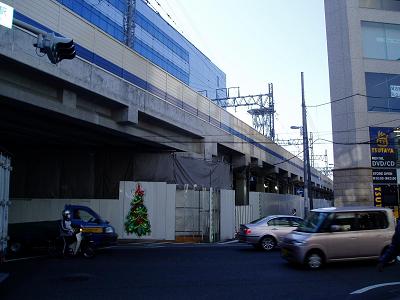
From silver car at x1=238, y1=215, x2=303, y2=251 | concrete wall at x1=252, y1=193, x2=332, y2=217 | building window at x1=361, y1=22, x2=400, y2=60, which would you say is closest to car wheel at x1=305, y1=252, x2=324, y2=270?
silver car at x1=238, y1=215, x2=303, y2=251

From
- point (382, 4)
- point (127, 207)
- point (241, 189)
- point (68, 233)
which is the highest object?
point (382, 4)

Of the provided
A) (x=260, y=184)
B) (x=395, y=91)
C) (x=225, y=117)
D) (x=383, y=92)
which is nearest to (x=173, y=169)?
(x=225, y=117)

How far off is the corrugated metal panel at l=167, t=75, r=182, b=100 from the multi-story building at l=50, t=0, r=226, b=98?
18.4 m

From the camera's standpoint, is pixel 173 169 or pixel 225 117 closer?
pixel 173 169

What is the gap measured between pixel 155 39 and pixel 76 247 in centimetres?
5622

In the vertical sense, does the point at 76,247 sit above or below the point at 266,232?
below

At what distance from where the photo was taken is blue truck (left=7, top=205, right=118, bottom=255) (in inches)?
632

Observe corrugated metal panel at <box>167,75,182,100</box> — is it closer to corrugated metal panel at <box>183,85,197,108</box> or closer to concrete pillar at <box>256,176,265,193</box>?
corrugated metal panel at <box>183,85,197,108</box>

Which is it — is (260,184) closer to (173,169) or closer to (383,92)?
(383,92)

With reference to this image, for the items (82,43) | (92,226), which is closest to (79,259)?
(92,226)

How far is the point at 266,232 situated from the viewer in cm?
1689

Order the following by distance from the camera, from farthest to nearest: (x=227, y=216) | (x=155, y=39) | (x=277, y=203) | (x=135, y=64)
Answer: (x=155, y=39)
(x=277, y=203)
(x=227, y=216)
(x=135, y=64)

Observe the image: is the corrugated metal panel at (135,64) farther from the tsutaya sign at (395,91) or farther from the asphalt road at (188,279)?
the tsutaya sign at (395,91)

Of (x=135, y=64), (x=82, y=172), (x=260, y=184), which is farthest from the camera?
(x=260, y=184)
